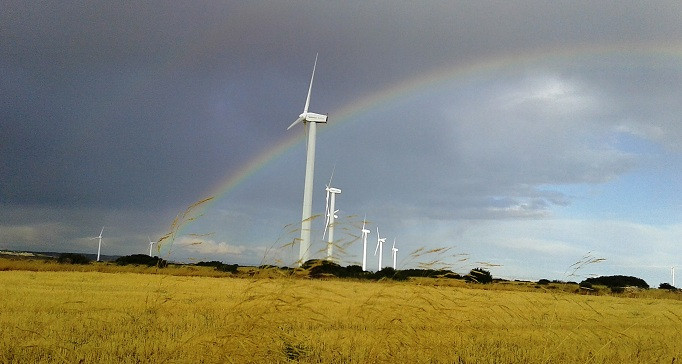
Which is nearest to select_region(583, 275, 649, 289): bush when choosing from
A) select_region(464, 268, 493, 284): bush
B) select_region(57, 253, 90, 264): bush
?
select_region(57, 253, 90, 264): bush

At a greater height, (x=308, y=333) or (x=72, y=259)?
(x=72, y=259)

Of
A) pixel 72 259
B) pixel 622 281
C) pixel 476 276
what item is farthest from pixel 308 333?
pixel 622 281

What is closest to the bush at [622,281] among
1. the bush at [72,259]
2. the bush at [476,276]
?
the bush at [72,259]

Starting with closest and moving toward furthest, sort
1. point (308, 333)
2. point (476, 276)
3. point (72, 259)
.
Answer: point (476, 276) < point (308, 333) < point (72, 259)

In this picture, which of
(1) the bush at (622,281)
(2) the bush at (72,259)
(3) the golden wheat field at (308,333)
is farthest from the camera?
(1) the bush at (622,281)

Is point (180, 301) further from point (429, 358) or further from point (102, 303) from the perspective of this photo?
point (429, 358)

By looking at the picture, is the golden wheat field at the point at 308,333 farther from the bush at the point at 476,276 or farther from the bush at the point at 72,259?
the bush at the point at 72,259

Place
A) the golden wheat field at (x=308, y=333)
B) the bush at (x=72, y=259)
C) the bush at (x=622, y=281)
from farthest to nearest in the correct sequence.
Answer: the bush at (x=622, y=281)
the bush at (x=72, y=259)
the golden wheat field at (x=308, y=333)

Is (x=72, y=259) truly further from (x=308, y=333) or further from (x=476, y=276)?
(x=476, y=276)

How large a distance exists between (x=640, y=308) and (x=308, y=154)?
40199 mm

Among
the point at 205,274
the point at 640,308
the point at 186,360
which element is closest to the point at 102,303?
the point at 186,360

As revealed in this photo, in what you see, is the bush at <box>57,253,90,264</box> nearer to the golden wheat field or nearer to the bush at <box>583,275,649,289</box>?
the golden wheat field

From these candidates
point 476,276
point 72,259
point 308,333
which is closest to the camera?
point 476,276

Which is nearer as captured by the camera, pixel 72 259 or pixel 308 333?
Result: pixel 308 333
